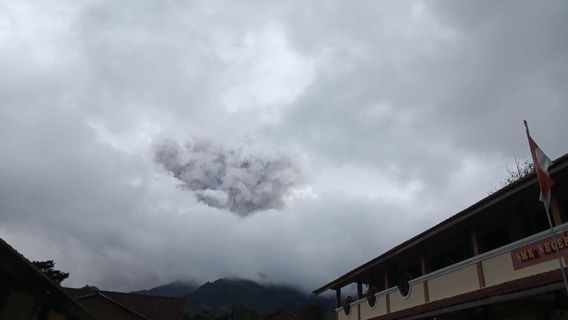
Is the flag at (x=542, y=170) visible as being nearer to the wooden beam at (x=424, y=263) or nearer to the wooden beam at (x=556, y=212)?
the wooden beam at (x=556, y=212)

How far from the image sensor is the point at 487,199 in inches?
533

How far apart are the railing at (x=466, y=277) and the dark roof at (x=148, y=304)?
99.7 feet

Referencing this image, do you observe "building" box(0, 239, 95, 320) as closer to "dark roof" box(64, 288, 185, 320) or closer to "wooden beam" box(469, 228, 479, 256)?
"wooden beam" box(469, 228, 479, 256)

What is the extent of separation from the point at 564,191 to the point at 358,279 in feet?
42.7

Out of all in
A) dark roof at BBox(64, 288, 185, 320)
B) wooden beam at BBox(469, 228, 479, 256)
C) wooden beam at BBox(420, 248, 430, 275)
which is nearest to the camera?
wooden beam at BBox(469, 228, 479, 256)

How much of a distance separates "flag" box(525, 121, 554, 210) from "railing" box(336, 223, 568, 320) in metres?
1.28

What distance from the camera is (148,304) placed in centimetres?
4638

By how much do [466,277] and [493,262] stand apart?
134 centimetres

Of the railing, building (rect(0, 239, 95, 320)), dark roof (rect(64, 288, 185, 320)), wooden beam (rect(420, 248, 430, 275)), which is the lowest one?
building (rect(0, 239, 95, 320))

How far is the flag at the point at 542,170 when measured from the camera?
34.8 feet

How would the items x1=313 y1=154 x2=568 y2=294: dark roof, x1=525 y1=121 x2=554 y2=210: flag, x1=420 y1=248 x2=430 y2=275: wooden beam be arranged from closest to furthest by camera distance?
x1=525 y1=121 x2=554 y2=210: flag < x1=313 y1=154 x2=568 y2=294: dark roof < x1=420 y1=248 x2=430 y2=275: wooden beam

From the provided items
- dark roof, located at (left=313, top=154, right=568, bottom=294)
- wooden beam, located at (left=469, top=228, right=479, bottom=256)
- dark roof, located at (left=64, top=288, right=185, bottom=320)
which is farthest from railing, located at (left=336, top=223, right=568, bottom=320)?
dark roof, located at (left=64, top=288, right=185, bottom=320)

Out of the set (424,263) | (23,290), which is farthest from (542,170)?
(23,290)

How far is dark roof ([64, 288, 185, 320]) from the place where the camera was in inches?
1743
